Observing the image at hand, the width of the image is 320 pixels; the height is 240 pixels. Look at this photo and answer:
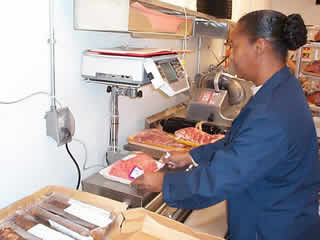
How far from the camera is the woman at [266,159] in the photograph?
3.41 ft

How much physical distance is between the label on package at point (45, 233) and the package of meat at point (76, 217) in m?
0.02

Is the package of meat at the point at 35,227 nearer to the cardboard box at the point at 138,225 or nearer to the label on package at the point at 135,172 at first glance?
the cardboard box at the point at 138,225

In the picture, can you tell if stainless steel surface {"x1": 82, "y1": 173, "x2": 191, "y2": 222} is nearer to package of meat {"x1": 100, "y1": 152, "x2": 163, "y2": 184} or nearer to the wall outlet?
package of meat {"x1": 100, "y1": 152, "x2": 163, "y2": 184}

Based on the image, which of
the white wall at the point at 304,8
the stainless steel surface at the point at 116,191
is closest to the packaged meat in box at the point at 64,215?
the stainless steel surface at the point at 116,191

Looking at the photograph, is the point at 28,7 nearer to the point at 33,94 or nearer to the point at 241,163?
the point at 33,94

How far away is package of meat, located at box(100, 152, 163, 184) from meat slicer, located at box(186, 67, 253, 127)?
91 centimetres

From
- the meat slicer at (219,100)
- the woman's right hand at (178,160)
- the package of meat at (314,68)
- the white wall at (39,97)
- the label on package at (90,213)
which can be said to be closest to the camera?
the label on package at (90,213)

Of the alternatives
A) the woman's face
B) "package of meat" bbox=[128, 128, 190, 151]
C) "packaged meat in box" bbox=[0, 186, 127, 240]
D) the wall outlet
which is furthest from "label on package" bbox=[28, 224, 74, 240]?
"package of meat" bbox=[128, 128, 190, 151]

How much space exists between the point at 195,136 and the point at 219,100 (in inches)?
21.0

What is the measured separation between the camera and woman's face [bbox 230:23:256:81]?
3.84 feet

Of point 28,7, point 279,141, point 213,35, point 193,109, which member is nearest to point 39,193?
point 28,7

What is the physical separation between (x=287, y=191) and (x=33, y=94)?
41.5 inches

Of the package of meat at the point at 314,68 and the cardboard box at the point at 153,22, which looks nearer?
the cardboard box at the point at 153,22

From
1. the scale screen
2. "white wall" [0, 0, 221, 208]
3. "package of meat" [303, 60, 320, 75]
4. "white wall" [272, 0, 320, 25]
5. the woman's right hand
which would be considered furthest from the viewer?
"white wall" [272, 0, 320, 25]
